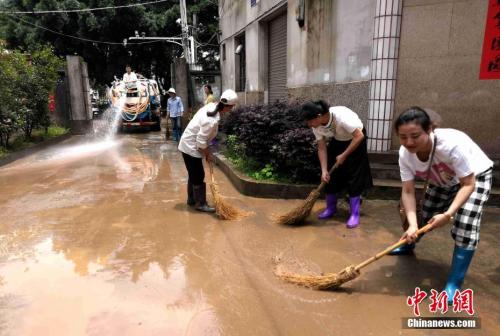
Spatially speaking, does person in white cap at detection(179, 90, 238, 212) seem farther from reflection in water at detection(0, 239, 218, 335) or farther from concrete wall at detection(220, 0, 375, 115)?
concrete wall at detection(220, 0, 375, 115)

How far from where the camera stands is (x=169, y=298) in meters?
2.81

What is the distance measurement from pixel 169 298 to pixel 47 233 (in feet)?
7.04

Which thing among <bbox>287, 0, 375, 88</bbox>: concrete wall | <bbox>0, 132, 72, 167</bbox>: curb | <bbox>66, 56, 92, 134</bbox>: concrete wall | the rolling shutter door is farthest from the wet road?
<bbox>66, 56, 92, 134</bbox>: concrete wall

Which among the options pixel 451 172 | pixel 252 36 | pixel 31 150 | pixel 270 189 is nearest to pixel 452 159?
pixel 451 172

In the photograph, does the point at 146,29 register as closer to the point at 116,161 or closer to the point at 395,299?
the point at 116,161

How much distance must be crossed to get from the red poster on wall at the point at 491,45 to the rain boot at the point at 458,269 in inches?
131

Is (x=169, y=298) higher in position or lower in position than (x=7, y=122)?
lower

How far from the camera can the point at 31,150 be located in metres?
9.77

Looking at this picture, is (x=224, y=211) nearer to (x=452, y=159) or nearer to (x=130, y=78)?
(x=452, y=159)

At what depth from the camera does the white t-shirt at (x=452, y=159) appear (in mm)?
2459

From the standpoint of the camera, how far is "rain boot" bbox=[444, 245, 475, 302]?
2637 millimetres

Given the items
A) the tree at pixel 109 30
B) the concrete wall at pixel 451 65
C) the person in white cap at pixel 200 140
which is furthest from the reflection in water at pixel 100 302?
the tree at pixel 109 30

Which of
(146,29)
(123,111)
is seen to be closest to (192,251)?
(123,111)

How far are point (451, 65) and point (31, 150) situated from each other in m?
9.81
